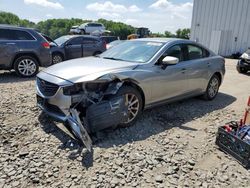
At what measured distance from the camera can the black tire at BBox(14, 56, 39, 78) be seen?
8336mm

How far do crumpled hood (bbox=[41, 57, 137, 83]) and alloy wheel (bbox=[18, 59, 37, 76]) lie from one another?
432 centimetres

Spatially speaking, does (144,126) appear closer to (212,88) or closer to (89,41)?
(212,88)

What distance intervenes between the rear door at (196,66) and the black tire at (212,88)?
0.93 feet

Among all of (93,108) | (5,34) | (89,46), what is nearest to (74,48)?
(89,46)

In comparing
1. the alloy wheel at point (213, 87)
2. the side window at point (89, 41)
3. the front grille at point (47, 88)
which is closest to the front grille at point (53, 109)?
the front grille at point (47, 88)

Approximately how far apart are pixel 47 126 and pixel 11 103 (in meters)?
1.57

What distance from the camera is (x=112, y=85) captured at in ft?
13.8

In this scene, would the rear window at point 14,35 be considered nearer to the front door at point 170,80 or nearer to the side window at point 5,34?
the side window at point 5,34

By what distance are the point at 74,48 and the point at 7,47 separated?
157 inches

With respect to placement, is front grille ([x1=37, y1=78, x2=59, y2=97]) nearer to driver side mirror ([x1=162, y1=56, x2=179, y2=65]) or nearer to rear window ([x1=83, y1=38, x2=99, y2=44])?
driver side mirror ([x1=162, y1=56, x2=179, y2=65])

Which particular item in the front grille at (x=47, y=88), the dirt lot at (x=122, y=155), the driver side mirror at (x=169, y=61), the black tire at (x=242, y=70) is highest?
the driver side mirror at (x=169, y=61)

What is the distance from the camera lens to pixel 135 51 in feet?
16.9

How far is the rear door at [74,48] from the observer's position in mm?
11664

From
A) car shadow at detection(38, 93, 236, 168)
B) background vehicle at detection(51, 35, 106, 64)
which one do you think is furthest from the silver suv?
car shadow at detection(38, 93, 236, 168)
